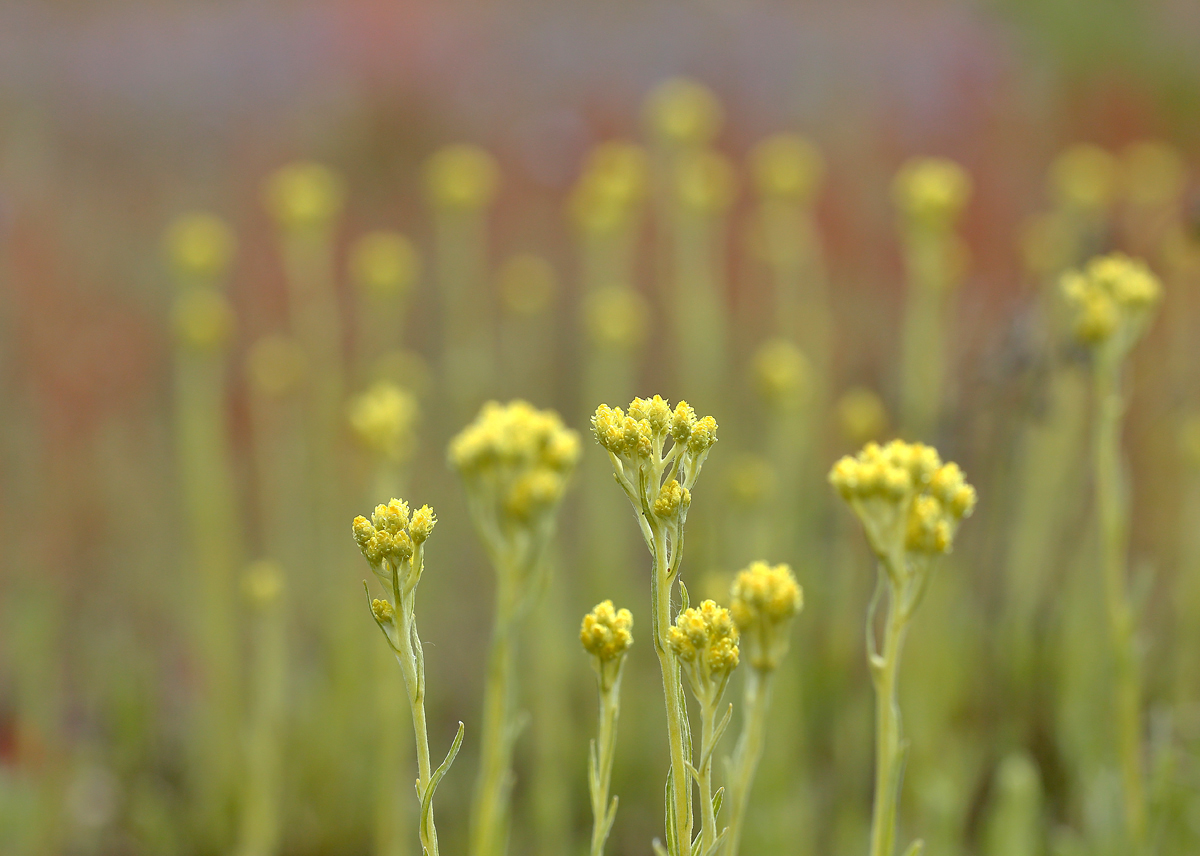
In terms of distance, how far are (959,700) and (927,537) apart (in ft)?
4.92

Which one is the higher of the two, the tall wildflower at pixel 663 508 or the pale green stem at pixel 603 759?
the tall wildflower at pixel 663 508

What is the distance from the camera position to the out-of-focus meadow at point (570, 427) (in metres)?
1.85

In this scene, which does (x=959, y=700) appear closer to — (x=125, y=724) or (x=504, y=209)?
(x=125, y=724)

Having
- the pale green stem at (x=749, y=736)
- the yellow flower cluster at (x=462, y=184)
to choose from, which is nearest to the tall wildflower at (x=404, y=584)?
the pale green stem at (x=749, y=736)

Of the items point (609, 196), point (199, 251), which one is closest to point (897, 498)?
point (609, 196)

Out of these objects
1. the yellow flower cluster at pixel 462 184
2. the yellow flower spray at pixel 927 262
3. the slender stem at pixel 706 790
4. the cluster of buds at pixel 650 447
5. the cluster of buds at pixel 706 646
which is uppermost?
the yellow flower cluster at pixel 462 184

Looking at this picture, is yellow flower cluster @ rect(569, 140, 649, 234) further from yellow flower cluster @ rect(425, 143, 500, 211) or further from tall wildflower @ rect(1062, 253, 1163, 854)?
tall wildflower @ rect(1062, 253, 1163, 854)

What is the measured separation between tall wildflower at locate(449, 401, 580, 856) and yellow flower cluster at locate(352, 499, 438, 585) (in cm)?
11

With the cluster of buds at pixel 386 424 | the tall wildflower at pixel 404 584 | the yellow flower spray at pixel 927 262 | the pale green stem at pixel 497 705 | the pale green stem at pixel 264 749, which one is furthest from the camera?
the yellow flower spray at pixel 927 262

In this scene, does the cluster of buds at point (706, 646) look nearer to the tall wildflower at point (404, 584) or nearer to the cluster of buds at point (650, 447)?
the cluster of buds at point (650, 447)

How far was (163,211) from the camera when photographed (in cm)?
484

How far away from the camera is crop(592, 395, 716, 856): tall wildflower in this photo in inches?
29.9

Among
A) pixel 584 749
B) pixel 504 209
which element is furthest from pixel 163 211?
pixel 584 749

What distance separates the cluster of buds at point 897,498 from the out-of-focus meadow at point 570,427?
0.05 metres
